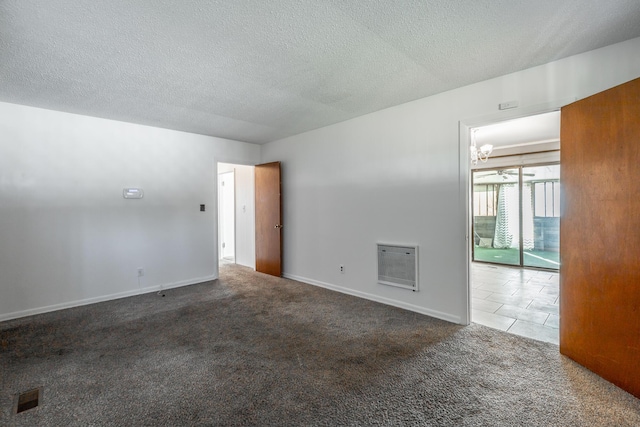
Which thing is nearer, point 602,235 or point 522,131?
point 602,235

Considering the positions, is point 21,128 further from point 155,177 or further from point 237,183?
point 237,183

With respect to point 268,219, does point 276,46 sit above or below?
above

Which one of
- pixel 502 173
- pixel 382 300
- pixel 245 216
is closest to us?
pixel 382 300

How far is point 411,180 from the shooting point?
11.7ft

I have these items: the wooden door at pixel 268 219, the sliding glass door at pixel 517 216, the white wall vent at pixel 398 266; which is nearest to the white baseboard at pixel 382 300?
the white wall vent at pixel 398 266

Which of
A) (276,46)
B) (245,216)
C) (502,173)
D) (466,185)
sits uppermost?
(276,46)

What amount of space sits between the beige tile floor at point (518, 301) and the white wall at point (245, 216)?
422 cm

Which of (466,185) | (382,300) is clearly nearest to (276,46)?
(466,185)

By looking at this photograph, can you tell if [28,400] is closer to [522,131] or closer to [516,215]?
[522,131]

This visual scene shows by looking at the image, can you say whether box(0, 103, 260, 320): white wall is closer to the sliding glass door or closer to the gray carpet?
the gray carpet

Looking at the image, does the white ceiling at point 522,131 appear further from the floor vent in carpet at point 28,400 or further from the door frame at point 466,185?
the floor vent in carpet at point 28,400

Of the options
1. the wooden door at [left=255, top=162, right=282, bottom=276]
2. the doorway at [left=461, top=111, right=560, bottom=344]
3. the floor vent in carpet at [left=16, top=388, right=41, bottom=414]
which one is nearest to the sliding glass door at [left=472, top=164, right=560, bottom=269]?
the doorway at [left=461, top=111, right=560, bottom=344]

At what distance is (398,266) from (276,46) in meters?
2.79

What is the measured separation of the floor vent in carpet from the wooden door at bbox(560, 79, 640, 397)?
3.98m
